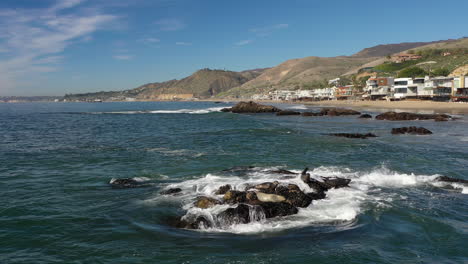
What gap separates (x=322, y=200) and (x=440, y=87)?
3775 inches

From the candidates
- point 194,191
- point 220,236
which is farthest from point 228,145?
point 220,236

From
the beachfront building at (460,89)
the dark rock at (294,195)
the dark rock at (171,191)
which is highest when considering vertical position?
the beachfront building at (460,89)

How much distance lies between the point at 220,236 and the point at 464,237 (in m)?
7.79

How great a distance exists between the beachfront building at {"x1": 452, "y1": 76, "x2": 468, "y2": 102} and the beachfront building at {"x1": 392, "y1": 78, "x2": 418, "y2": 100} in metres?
14.7

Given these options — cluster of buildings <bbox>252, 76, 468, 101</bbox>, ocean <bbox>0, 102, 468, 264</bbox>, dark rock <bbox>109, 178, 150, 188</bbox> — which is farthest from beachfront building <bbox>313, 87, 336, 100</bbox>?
dark rock <bbox>109, 178, 150, 188</bbox>

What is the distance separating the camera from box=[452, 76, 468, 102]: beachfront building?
273ft

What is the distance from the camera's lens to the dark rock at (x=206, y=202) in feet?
42.9

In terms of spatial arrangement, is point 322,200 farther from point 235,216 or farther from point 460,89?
point 460,89

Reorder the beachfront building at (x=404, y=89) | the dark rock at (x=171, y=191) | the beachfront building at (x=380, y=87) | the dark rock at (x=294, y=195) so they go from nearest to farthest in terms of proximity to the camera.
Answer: the dark rock at (x=294, y=195)
the dark rock at (x=171, y=191)
the beachfront building at (x=404, y=89)
the beachfront building at (x=380, y=87)

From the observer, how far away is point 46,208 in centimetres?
1404

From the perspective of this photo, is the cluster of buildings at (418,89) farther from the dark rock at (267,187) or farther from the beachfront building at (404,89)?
the dark rock at (267,187)

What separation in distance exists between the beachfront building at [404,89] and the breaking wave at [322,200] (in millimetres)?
96681

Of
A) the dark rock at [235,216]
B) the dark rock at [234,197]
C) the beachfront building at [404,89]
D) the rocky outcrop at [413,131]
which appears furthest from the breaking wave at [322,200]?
the beachfront building at [404,89]

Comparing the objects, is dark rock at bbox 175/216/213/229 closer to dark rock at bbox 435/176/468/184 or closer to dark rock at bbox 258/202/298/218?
dark rock at bbox 258/202/298/218
